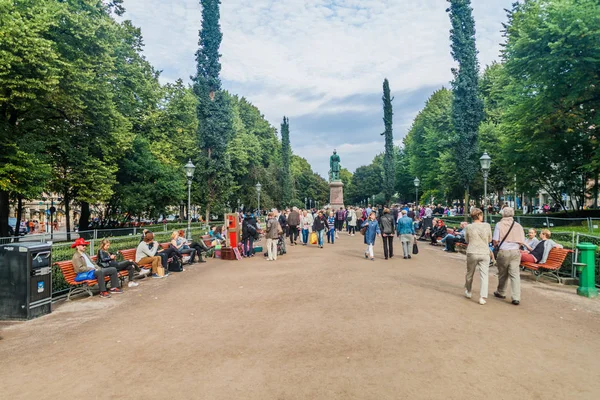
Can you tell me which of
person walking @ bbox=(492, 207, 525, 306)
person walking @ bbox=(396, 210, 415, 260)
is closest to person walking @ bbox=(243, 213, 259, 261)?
person walking @ bbox=(396, 210, 415, 260)

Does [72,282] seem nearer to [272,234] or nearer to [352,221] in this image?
[272,234]

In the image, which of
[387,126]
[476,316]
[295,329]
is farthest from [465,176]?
[387,126]

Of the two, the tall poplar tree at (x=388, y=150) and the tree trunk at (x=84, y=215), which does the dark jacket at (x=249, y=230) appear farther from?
the tall poplar tree at (x=388, y=150)

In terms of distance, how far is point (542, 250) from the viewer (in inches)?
437

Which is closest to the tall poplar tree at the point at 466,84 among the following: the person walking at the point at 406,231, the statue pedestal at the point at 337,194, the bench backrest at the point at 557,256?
the statue pedestal at the point at 337,194

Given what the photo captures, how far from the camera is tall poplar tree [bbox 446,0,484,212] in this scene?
30.3 metres

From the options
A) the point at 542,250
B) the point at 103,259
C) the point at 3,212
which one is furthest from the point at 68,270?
the point at 3,212

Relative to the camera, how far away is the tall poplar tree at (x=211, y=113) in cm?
2980

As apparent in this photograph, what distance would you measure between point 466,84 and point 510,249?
2495 centimetres

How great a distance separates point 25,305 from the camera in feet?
25.3

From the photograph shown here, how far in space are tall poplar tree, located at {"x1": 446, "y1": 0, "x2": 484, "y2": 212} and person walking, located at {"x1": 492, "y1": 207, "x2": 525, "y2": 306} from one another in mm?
23598

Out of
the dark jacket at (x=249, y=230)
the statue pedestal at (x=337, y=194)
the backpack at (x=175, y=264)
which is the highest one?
the statue pedestal at (x=337, y=194)

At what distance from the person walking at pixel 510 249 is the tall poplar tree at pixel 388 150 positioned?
5383cm

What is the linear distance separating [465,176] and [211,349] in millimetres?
29156
